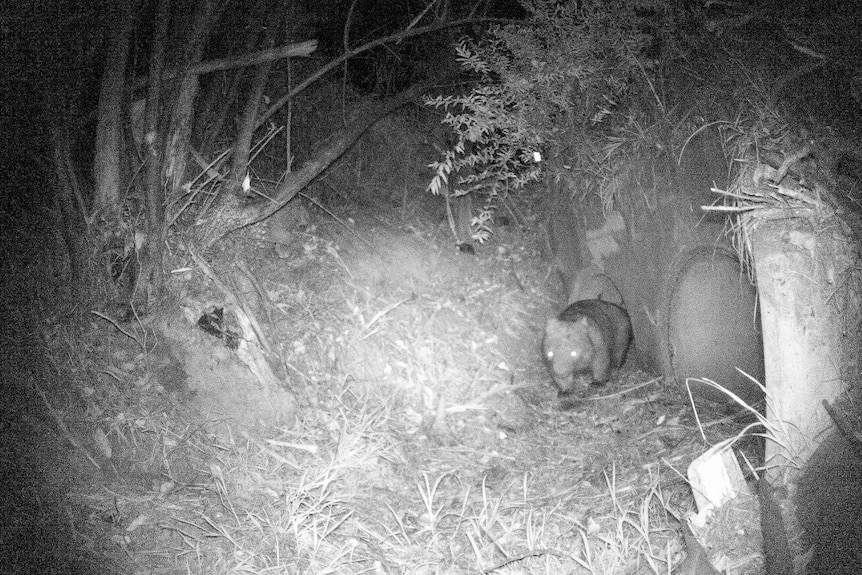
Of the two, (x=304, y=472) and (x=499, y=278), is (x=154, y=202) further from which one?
(x=499, y=278)

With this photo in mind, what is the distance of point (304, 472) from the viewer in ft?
13.8

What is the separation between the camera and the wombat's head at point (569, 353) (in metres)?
6.04

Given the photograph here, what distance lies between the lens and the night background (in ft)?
11.6

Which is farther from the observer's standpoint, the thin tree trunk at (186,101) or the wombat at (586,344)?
the wombat at (586,344)

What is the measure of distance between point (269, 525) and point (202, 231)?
257 centimetres

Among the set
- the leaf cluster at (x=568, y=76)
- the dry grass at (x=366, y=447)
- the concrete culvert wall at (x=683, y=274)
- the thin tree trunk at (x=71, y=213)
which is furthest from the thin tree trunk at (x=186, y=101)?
the concrete culvert wall at (x=683, y=274)

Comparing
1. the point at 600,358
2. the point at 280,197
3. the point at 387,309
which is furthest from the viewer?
the point at 600,358

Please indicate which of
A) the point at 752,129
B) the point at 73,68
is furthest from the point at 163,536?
the point at 752,129

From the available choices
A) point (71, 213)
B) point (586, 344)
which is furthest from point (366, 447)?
point (71, 213)

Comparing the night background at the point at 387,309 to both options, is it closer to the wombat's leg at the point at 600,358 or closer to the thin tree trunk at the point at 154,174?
the thin tree trunk at the point at 154,174

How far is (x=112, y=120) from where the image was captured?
4648 mm

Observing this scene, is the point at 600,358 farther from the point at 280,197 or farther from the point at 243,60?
the point at 243,60

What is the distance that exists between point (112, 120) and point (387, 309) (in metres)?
2.88

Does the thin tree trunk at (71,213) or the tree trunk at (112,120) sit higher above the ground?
the tree trunk at (112,120)
